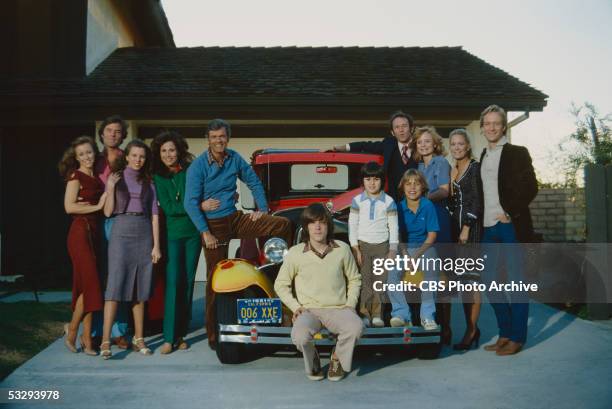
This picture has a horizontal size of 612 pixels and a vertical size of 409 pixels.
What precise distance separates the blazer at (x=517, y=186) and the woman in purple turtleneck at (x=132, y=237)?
2900 millimetres

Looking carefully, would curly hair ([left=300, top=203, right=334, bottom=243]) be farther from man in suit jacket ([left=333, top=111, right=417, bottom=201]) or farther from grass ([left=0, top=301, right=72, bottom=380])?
grass ([left=0, top=301, right=72, bottom=380])

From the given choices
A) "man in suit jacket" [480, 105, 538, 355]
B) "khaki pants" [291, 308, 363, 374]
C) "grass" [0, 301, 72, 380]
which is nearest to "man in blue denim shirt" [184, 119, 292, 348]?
"khaki pants" [291, 308, 363, 374]

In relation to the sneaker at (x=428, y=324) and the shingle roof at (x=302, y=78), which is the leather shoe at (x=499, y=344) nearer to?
the sneaker at (x=428, y=324)

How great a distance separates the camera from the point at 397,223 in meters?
4.62

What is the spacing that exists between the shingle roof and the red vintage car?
3.75 metres

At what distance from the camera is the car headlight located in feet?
15.8

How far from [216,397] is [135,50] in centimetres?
1021

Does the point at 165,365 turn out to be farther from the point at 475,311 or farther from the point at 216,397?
the point at 475,311

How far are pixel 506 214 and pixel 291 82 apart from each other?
6066mm

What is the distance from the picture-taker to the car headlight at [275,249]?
15.8ft

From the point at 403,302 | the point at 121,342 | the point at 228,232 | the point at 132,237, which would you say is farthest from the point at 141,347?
the point at 403,302

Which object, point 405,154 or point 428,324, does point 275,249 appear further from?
point 405,154

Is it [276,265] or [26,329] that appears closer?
[276,265]

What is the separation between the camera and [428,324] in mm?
4484
